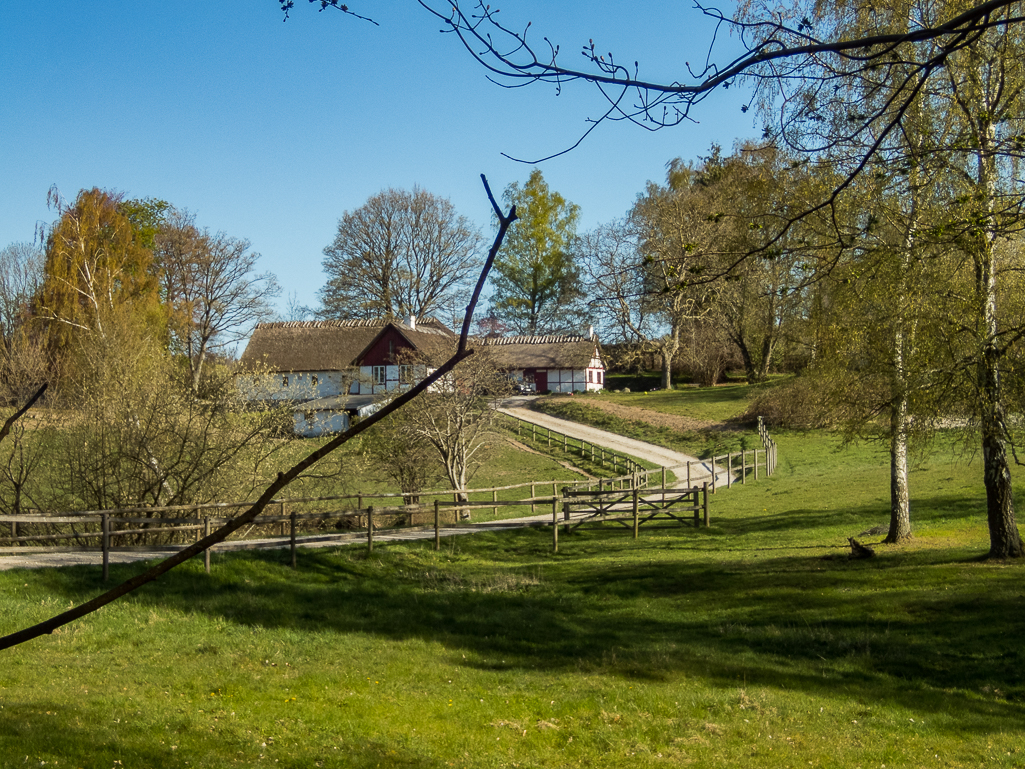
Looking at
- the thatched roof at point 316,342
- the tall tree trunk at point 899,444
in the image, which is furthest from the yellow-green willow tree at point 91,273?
the tall tree trunk at point 899,444

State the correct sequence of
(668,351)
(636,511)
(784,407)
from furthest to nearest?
(668,351), (784,407), (636,511)

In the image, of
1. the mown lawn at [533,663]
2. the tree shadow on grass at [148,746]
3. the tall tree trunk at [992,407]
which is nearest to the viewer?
the tree shadow on grass at [148,746]

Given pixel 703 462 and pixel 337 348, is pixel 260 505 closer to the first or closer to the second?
pixel 703 462

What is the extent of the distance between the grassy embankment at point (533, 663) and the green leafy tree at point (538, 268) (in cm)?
5062

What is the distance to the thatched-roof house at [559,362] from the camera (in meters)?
63.2

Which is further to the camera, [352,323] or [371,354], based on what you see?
[352,323]

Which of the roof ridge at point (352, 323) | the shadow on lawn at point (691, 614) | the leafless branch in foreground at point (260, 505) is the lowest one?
the shadow on lawn at point (691, 614)

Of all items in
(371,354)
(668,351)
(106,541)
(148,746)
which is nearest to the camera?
(148,746)

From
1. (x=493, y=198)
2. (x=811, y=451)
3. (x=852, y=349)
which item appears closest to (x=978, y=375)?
(x=852, y=349)

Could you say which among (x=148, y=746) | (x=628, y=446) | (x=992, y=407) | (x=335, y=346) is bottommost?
(x=148, y=746)

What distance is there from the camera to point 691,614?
40.3ft

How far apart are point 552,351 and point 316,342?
17.4 metres

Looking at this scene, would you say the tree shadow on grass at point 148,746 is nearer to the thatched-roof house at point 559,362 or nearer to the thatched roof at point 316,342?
the thatched roof at point 316,342

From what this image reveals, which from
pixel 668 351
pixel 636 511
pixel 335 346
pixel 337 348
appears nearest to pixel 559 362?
pixel 668 351
